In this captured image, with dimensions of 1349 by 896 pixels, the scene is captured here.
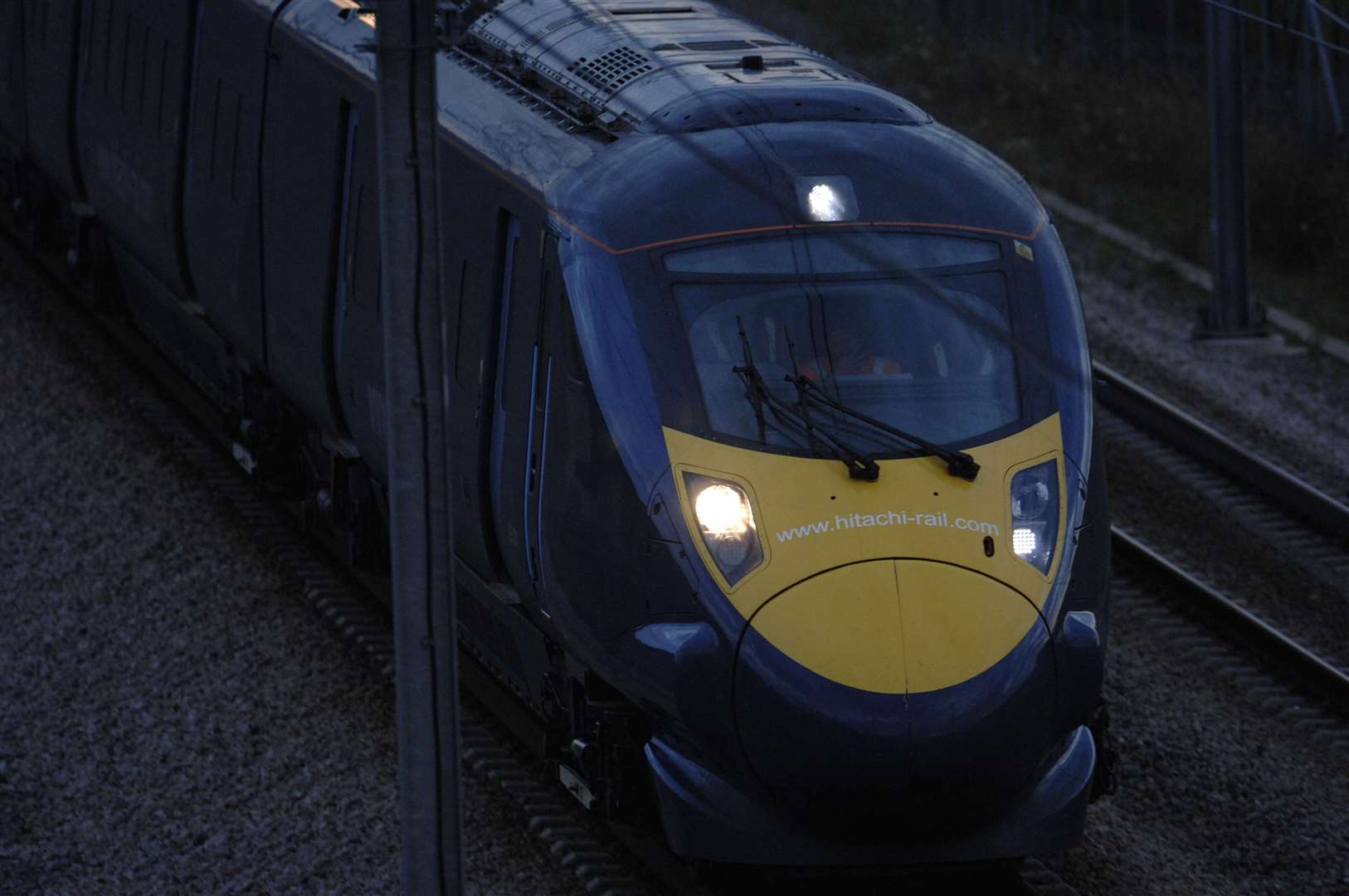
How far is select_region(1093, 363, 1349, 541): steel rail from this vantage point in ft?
46.5

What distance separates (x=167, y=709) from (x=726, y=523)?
→ 14.6ft

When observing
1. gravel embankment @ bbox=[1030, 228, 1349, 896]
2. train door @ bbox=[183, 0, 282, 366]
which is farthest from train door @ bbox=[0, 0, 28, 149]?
gravel embankment @ bbox=[1030, 228, 1349, 896]

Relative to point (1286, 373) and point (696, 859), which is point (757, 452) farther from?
point (1286, 373)

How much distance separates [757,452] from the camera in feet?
27.0

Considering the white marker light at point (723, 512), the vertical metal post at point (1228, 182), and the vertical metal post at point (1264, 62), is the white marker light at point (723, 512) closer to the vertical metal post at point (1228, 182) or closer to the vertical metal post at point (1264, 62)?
the vertical metal post at point (1228, 182)

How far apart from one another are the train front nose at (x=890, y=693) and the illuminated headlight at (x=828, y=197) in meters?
1.55

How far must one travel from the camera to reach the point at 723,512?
8141mm

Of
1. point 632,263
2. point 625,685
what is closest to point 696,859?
point 625,685

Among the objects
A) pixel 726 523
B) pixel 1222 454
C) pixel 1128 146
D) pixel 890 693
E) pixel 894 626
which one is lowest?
pixel 1128 146

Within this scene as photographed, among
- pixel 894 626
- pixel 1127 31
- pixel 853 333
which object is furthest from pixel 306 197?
pixel 1127 31

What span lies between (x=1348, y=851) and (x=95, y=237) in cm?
1077

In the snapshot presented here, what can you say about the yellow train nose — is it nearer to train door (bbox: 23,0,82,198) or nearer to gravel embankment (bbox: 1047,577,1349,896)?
gravel embankment (bbox: 1047,577,1349,896)

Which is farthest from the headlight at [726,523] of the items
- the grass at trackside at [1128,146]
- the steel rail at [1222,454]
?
the grass at trackside at [1128,146]

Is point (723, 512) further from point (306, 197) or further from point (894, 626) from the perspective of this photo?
point (306, 197)
